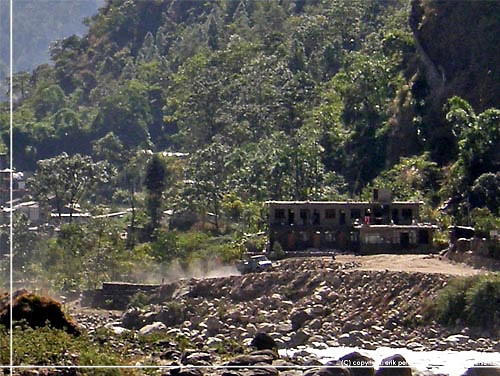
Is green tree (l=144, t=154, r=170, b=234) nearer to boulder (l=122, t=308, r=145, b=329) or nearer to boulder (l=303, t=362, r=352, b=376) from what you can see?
boulder (l=122, t=308, r=145, b=329)

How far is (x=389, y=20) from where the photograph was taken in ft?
159

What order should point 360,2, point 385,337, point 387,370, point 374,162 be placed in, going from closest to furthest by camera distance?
point 387,370, point 385,337, point 374,162, point 360,2

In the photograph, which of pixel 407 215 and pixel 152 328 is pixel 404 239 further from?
pixel 152 328

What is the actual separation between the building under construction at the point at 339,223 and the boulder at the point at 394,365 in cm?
765

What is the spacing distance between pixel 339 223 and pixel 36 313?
7830 mm

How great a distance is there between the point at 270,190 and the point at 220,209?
157cm

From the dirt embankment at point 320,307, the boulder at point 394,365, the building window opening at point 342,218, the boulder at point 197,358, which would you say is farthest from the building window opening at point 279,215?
the boulder at point 394,365

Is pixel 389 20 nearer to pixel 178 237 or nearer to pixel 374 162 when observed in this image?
pixel 374 162

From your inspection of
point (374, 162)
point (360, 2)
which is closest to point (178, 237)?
point (374, 162)

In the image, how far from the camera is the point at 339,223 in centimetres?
2955

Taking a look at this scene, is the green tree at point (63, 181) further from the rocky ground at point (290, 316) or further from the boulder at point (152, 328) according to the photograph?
the boulder at point (152, 328)

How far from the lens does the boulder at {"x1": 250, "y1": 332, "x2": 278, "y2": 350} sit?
23.0 metres

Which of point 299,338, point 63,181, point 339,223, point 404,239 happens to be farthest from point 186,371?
point 63,181

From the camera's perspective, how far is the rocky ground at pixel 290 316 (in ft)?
75.2
